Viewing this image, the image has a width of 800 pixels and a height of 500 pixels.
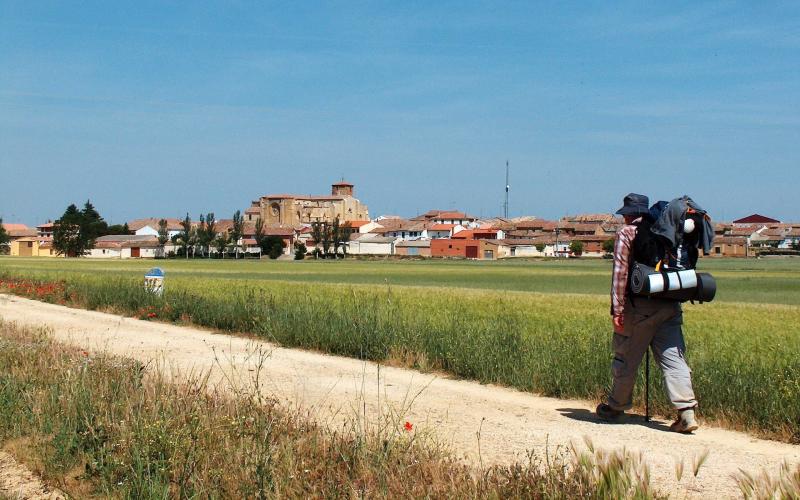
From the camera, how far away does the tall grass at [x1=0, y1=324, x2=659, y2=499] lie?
6.24m

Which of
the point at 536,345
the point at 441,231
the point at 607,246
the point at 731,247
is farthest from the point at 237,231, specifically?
the point at 536,345

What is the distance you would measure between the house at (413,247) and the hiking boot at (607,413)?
152220 mm

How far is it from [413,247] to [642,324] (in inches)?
6165

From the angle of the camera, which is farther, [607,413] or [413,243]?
[413,243]

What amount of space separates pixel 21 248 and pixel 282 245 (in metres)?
54.7

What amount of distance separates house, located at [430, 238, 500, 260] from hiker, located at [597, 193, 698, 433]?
139m

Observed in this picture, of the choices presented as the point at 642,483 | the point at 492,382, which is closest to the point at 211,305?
the point at 492,382

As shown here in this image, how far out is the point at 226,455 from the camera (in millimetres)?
7445

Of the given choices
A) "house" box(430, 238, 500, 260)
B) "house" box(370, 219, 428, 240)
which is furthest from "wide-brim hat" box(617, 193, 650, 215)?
"house" box(370, 219, 428, 240)

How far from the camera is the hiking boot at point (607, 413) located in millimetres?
9703

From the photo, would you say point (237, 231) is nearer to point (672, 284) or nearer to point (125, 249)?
point (125, 249)

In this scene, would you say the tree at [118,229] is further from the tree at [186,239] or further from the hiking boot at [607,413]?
the hiking boot at [607,413]

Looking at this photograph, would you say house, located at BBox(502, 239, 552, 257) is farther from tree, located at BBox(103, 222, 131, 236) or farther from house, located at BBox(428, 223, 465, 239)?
tree, located at BBox(103, 222, 131, 236)

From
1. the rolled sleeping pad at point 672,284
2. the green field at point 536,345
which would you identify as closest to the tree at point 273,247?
the green field at point 536,345
